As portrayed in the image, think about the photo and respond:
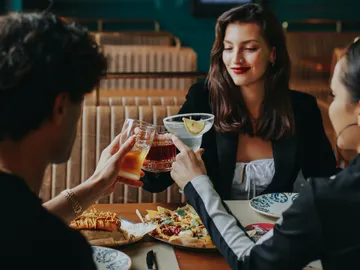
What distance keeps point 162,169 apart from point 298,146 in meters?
0.76

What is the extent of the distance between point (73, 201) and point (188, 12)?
572cm

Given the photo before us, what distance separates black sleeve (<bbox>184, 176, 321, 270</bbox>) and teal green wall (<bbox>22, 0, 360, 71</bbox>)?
18.4 feet

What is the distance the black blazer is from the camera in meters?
2.25

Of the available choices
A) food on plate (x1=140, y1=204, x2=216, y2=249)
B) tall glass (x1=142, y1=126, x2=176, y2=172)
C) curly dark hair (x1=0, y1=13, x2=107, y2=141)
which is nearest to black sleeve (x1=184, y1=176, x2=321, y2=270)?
food on plate (x1=140, y1=204, x2=216, y2=249)

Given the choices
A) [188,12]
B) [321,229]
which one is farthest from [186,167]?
[188,12]

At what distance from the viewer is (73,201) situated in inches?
62.7

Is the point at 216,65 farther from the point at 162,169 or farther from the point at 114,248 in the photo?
the point at 114,248

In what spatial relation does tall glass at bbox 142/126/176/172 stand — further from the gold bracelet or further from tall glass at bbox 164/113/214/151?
the gold bracelet

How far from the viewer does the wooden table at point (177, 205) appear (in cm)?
154

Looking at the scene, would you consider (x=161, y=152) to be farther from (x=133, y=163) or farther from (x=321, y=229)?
(x=321, y=229)

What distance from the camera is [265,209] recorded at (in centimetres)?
189

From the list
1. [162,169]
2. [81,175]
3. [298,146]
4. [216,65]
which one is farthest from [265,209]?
[81,175]

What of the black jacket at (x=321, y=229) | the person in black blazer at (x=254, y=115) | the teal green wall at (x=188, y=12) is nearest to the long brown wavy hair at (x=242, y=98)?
the person in black blazer at (x=254, y=115)

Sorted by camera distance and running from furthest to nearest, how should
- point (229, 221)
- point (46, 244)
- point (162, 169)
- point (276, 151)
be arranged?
1. point (276, 151)
2. point (162, 169)
3. point (229, 221)
4. point (46, 244)
